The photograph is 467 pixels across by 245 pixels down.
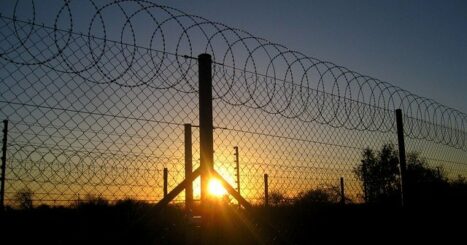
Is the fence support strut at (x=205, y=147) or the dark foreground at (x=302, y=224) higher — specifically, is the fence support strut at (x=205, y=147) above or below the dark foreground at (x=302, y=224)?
above

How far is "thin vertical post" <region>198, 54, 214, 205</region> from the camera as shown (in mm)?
3451

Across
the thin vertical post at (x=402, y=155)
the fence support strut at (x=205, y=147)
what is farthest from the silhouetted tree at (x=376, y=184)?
the fence support strut at (x=205, y=147)

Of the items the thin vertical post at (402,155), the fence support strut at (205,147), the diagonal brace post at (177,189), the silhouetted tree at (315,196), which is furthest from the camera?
the silhouetted tree at (315,196)

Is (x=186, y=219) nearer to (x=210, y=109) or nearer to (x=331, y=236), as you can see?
(x=210, y=109)

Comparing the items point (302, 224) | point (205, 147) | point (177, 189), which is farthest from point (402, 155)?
point (177, 189)

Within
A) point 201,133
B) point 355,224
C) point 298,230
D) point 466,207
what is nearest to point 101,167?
point 201,133

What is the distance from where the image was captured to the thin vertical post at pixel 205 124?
3451 mm

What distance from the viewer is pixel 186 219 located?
3.28 meters

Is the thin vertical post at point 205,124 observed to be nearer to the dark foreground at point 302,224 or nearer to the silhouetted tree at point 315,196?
the dark foreground at point 302,224

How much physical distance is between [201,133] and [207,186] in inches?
17.5

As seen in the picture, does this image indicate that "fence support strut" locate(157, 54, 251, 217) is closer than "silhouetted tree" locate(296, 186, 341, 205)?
Yes

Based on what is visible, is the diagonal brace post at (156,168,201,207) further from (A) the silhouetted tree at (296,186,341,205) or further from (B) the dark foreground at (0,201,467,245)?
(A) the silhouetted tree at (296,186,341,205)

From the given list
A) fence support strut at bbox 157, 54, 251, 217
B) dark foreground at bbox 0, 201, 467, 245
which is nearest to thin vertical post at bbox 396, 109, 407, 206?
dark foreground at bbox 0, 201, 467, 245

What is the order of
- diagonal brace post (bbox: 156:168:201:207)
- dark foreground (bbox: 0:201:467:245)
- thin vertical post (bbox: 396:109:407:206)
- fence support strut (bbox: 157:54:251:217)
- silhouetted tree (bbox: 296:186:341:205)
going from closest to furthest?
1. diagonal brace post (bbox: 156:168:201:207)
2. fence support strut (bbox: 157:54:251:217)
3. dark foreground (bbox: 0:201:467:245)
4. thin vertical post (bbox: 396:109:407:206)
5. silhouetted tree (bbox: 296:186:341:205)
